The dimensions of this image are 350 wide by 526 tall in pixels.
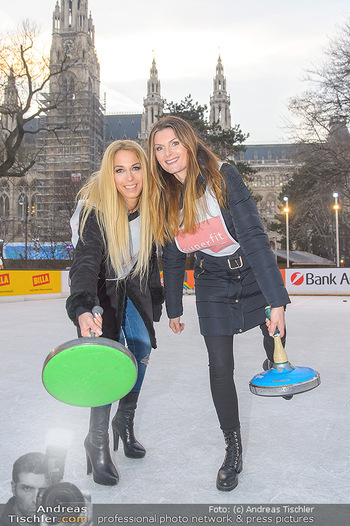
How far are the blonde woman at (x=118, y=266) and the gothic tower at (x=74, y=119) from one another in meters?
37.1

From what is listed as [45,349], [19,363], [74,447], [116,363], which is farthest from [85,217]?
[45,349]

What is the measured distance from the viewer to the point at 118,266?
7.60 ft

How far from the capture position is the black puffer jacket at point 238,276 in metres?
2.14

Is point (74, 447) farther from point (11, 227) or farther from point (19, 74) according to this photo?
point (11, 227)

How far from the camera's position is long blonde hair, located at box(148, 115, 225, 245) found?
227cm

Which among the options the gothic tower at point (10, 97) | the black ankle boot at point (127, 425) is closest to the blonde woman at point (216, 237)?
the black ankle boot at point (127, 425)

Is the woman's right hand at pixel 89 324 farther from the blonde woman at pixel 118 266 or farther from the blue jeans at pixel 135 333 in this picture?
the blue jeans at pixel 135 333

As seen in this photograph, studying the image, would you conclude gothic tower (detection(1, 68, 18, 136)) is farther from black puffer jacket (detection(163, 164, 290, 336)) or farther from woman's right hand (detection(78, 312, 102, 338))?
woman's right hand (detection(78, 312, 102, 338))

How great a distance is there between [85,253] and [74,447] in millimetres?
1165

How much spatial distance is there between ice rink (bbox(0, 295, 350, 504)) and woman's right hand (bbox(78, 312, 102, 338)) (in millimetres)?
696

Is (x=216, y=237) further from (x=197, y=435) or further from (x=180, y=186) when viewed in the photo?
(x=197, y=435)

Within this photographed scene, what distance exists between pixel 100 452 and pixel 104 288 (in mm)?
768

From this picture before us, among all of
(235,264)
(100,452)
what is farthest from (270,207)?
(100,452)

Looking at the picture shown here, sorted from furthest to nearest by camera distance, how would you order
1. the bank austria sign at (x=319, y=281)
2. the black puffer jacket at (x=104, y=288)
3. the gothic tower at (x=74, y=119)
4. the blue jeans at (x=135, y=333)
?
1. the gothic tower at (x=74, y=119)
2. the bank austria sign at (x=319, y=281)
3. the blue jeans at (x=135, y=333)
4. the black puffer jacket at (x=104, y=288)
